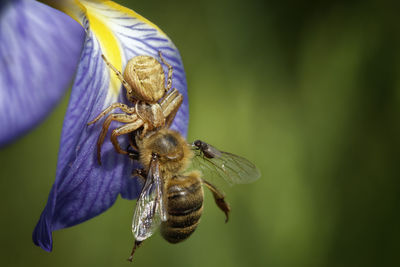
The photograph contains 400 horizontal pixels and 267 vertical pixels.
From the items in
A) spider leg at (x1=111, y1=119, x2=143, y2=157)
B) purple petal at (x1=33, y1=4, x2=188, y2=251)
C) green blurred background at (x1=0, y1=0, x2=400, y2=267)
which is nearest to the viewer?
purple petal at (x1=33, y1=4, x2=188, y2=251)

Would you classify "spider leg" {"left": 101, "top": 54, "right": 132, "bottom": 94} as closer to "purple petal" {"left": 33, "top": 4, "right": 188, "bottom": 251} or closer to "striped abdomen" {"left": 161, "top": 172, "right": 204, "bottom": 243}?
"purple petal" {"left": 33, "top": 4, "right": 188, "bottom": 251}

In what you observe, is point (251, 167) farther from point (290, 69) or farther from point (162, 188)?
point (290, 69)

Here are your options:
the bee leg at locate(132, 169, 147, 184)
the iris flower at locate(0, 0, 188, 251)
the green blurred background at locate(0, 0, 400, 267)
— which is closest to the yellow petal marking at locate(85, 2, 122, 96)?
the iris flower at locate(0, 0, 188, 251)

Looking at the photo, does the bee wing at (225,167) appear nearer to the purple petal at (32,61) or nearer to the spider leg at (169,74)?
the spider leg at (169,74)

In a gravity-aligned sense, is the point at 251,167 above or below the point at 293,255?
above

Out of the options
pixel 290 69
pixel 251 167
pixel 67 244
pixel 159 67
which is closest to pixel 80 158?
pixel 159 67

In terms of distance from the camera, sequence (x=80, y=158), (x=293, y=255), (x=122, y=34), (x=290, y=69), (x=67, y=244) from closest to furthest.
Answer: (x=80, y=158) → (x=122, y=34) → (x=67, y=244) → (x=293, y=255) → (x=290, y=69)
